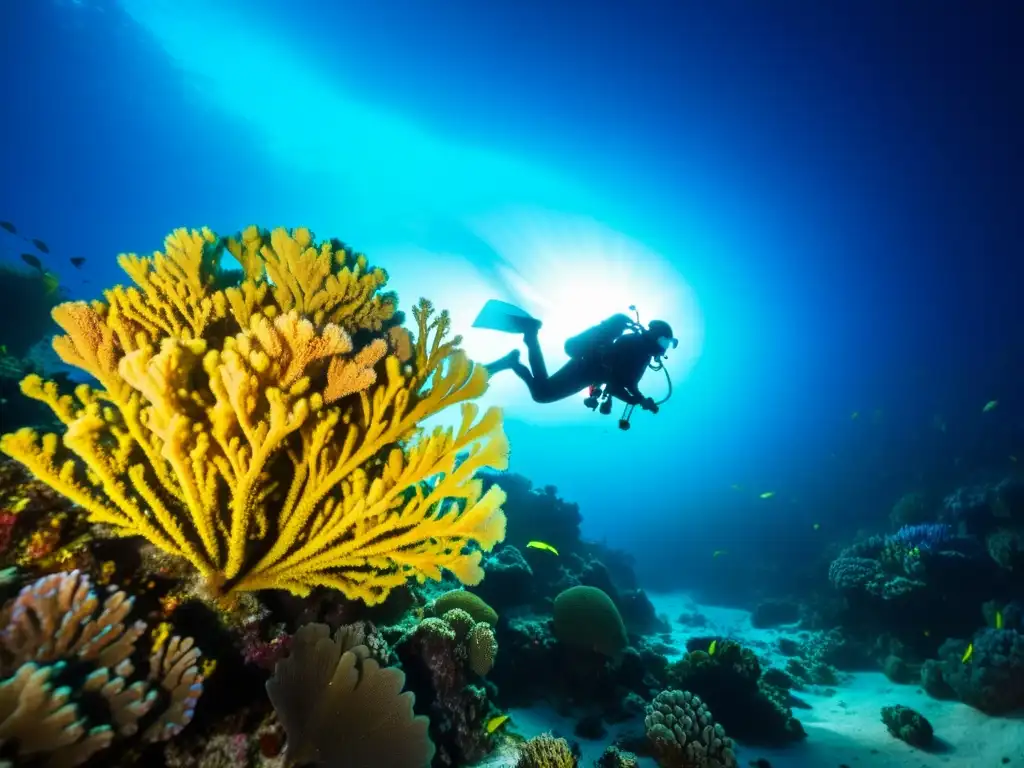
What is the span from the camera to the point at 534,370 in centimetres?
846

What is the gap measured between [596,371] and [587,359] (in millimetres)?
296

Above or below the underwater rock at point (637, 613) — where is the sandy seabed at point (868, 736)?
below

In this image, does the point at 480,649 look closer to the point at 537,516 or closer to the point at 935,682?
the point at 935,682

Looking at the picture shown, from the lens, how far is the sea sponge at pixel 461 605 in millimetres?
6331

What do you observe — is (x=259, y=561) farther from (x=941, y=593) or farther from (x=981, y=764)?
(x=941, y=593)

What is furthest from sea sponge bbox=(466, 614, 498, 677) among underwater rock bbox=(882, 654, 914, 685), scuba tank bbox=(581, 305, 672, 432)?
underwater rock bbox=(882, 654, 914, 685)

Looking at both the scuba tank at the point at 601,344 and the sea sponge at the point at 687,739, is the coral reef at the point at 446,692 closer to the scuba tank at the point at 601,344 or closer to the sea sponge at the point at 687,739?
the sea sponge at the point at 687,739

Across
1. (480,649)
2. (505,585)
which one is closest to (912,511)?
(505,585)

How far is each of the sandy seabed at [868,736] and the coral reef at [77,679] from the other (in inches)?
143

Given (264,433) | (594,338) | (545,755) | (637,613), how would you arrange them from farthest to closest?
(637,613)
(594,338)
(545,755)
(264,433)

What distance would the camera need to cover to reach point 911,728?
8.23 meters

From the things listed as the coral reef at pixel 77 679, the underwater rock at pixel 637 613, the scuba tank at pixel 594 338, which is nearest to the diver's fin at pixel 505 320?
the scuba tank at pixel 594 338

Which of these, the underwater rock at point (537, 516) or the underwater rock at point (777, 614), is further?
the underwater rock at point (777, 614)

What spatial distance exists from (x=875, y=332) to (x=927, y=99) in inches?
1376
